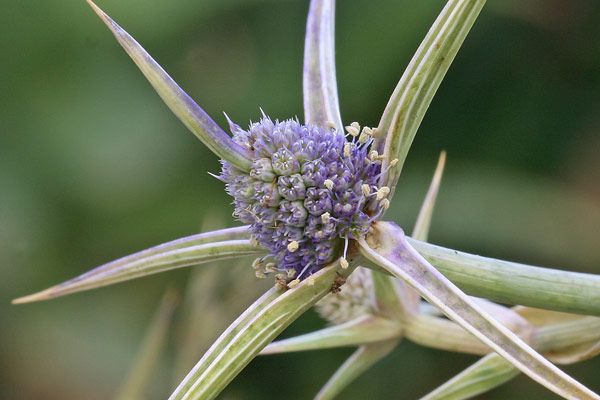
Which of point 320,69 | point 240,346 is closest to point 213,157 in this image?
point 320,69

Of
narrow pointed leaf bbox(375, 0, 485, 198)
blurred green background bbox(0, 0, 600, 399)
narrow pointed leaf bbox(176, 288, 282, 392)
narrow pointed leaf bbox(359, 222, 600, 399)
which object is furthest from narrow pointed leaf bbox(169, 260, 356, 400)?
blurred green background bbox(0, 0, 600, 399)

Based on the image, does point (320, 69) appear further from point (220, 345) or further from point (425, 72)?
point (220, 345)

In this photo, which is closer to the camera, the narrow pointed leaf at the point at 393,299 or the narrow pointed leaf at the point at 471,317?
the narrow pointed leaf at the point at 471,317

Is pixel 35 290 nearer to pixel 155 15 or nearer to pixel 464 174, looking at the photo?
pixel 155 15

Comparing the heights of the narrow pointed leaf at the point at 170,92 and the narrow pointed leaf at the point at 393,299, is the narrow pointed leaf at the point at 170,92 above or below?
above

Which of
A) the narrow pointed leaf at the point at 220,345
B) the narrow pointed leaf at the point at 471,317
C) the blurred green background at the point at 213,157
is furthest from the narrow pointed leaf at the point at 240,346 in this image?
the blurred green background at the point at 213,157

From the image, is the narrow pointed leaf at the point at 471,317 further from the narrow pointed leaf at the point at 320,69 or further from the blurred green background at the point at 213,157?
the blurred green background at the point at 213,157

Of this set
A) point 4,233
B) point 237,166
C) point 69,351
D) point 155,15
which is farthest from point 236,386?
point 237,166
